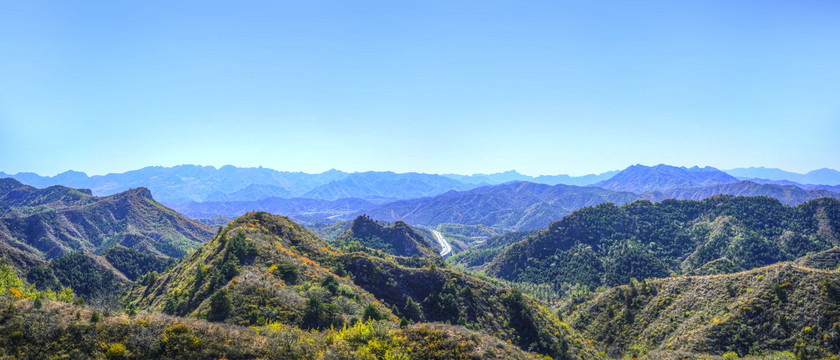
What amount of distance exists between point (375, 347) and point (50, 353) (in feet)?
85.3

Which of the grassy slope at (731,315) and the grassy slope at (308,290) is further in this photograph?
the grassy slope at (731,315)

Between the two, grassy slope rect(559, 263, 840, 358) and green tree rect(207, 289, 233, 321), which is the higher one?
green tree rect(207, 289, 233, 321)

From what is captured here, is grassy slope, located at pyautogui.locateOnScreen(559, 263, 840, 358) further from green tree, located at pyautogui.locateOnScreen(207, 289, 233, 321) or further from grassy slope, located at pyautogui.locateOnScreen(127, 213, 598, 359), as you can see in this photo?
green tree, located at pyautogui.locateOnScreen(207, 289, 233, 321)

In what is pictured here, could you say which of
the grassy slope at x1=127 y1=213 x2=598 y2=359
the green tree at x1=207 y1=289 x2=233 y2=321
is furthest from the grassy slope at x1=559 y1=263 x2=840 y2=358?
the green tree at x1=207 y1=289 x2=233 y2=321

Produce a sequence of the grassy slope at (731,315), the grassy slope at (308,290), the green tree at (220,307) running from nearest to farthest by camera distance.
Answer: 1. the green tree at (220,307)
2. the grassy slope at (308,290)
3. the grassy slope at (731,315)

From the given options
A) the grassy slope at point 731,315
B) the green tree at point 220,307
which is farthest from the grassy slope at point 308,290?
the grassy slope at point 731,315

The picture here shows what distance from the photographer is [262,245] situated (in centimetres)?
7531

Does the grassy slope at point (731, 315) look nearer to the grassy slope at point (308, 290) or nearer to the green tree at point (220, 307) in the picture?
the grassy slope at point (308, 290)

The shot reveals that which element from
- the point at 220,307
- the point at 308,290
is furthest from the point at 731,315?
the point at 220,307

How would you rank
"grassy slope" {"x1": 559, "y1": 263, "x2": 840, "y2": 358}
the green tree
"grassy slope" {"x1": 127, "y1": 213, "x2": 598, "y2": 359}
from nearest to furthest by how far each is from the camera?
1. the green tree
2. "grassy slope" {"x1": 127, "y1": 213, "x2": 598, "y2": 359}
3. "grassy slope" {"x1": 559, "y1": 263, "x2": 840, "y2": 358}

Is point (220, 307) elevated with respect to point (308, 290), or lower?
elevated

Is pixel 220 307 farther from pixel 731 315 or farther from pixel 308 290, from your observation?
pixel 731 315

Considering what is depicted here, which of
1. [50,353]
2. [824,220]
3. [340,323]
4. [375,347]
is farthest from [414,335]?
[824,220]

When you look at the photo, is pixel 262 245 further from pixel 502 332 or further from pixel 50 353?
pixel 502 332
